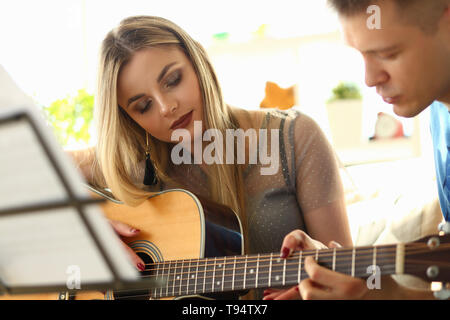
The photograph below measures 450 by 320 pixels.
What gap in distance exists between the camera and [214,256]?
36.0 inches

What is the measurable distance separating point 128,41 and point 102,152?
10.5 inches

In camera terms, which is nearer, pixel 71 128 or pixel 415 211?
pixel 415 211

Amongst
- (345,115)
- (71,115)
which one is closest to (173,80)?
(345,115)

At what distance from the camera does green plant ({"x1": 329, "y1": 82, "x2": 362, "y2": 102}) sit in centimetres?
216

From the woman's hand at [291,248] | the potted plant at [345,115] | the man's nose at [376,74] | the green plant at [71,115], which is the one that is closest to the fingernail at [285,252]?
the woman's hand at [291,248]

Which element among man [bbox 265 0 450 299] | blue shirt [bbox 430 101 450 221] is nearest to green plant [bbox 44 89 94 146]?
blue shirt [bbox 430 101 450 221]

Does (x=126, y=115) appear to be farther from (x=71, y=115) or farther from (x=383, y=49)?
(x=71, y=115)

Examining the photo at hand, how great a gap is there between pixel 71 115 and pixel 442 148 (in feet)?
5.90

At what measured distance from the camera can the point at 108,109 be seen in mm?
1108
